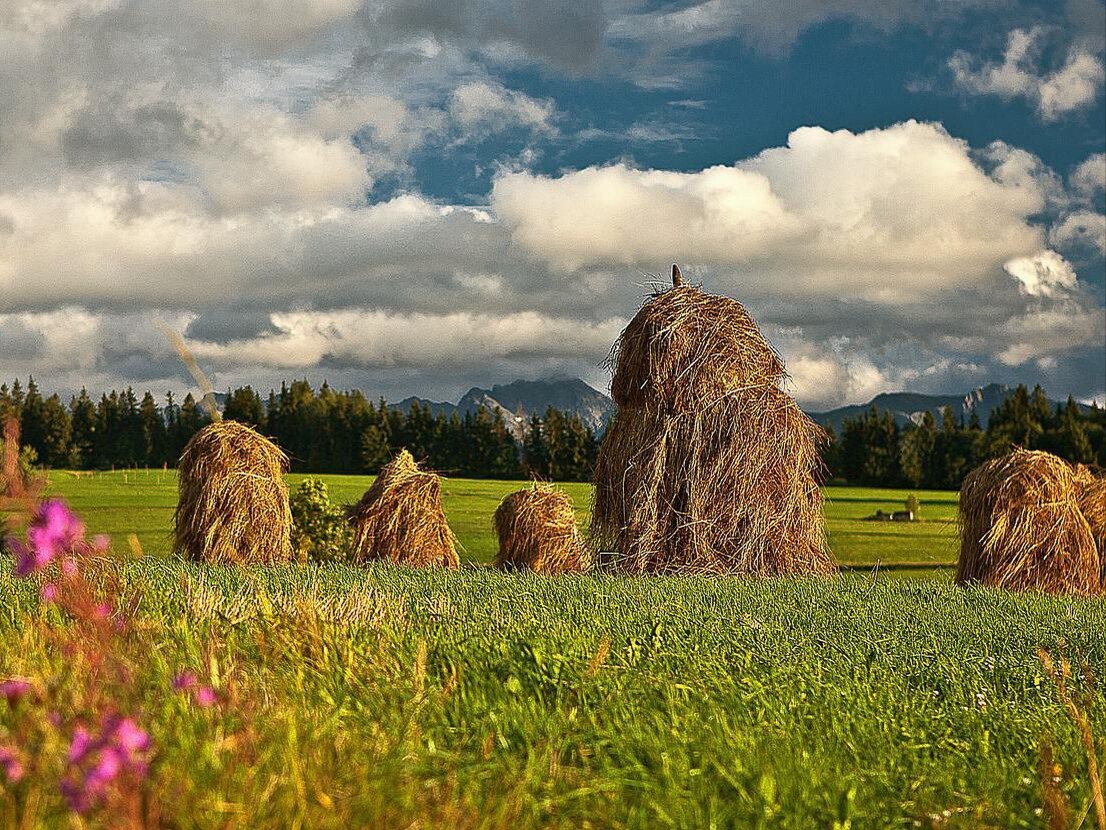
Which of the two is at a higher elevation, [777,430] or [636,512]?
[777,430]

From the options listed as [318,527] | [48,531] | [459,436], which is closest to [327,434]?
[459,436]

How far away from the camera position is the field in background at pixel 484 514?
83.1ft

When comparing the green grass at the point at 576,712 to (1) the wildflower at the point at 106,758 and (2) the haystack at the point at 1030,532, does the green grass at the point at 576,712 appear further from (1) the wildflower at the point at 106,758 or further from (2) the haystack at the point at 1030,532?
(2) the haystack at the point at 1030,532

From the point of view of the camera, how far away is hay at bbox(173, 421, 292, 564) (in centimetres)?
1175

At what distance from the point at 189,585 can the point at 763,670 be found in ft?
12.9

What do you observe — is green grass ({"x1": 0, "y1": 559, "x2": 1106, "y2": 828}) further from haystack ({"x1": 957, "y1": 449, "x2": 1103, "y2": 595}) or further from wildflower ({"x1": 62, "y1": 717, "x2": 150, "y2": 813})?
haystack ({"x1": 957, "y1": 449, "x2": 1103, "y2": 595})

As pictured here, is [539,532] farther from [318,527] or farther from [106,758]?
[106,758]

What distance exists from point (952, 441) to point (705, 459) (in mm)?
46862

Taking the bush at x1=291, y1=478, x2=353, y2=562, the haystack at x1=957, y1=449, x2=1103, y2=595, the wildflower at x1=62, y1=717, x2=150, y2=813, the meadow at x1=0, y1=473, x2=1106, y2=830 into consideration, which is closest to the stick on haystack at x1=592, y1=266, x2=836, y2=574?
the haystack at x1=957, y1=449, x2=1103, y2=595

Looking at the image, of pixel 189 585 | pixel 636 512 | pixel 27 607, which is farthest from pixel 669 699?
pixel 636 512

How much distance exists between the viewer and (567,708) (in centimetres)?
462

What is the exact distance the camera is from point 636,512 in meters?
11.6

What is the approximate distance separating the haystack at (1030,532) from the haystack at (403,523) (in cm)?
672

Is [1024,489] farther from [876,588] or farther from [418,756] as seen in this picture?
[418,756]
